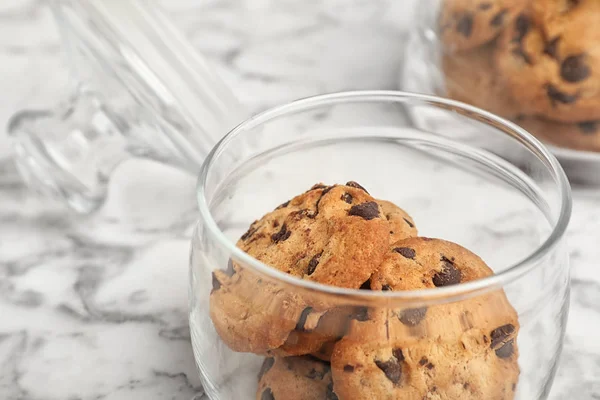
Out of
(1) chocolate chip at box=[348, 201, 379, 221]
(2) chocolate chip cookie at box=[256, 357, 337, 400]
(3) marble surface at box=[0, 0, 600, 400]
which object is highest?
(1) chocolate chip at box=[348, 201, 379, 221]

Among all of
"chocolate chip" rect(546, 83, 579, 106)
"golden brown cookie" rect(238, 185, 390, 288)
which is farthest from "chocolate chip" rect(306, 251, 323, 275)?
"chocolate chip" rect(546, 83, 579, 106)

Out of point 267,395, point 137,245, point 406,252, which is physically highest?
point 406,252

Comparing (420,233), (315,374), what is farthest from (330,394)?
(420,233)

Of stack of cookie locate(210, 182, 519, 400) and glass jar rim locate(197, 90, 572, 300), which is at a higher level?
glass jar rim locate(197, 90, 572, 300)

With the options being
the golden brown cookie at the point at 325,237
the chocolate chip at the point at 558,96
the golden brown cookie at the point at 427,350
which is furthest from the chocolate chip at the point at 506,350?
the chocolate chip at the point at 558,96

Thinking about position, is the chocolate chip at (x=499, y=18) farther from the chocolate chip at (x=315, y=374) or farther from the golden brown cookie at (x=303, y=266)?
the chocolate chip at (x=315, y=374)

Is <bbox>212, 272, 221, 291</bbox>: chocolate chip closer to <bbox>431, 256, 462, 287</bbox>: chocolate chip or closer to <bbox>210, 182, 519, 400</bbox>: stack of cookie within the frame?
<bbox>210, 182, 519, 400</bbox>: stack of cookie

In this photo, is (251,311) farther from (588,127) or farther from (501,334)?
(588,127)
